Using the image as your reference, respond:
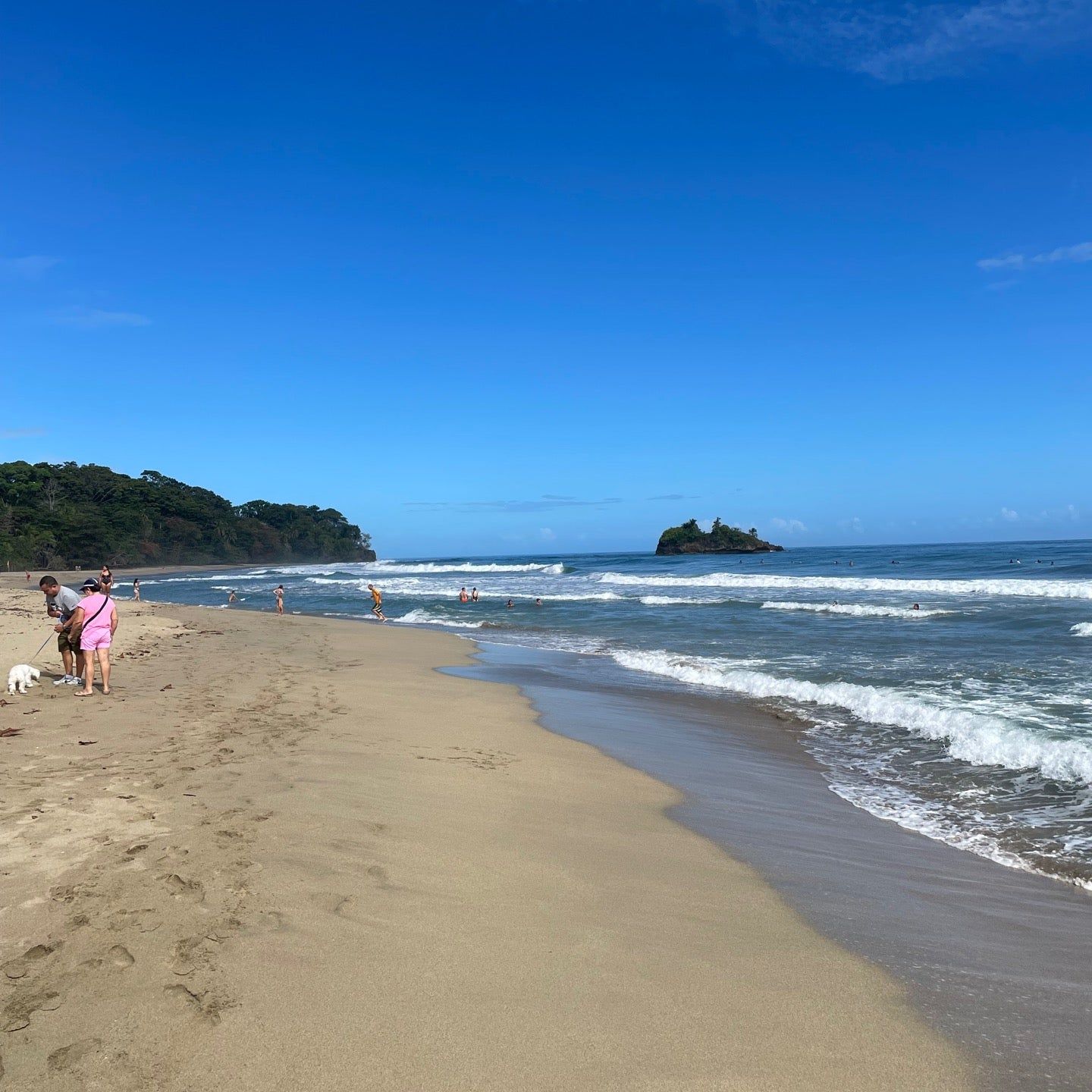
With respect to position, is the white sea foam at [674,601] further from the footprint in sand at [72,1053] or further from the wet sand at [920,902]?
the footprint in sand at [72,1053]

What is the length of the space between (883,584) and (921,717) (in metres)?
31.1

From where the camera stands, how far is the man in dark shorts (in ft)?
31.9

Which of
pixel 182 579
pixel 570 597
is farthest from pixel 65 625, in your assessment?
pixel 182 579

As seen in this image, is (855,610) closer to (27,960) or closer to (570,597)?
(570,597)

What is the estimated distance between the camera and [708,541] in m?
104

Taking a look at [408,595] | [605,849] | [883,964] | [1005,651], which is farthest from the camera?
[408,595]

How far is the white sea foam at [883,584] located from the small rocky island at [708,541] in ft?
174

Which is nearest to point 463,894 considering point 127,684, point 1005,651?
point 127,684

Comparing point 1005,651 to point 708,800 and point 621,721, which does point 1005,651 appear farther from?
point 708,800

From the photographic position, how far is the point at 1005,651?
48.6ft

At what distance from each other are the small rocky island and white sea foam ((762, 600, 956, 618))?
75849mm

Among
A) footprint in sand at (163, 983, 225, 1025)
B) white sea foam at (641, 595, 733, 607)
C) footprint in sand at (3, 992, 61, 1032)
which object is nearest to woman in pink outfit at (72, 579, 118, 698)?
footprint in sand at (3, 992, 61, 1032)

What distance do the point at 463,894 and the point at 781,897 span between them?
1.84m

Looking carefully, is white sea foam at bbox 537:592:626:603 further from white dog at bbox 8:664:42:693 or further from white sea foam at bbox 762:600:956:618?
white dog at bbox 8:664:42:693
